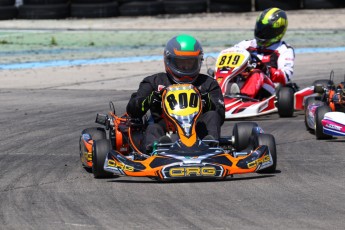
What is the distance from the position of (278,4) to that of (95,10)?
442cm

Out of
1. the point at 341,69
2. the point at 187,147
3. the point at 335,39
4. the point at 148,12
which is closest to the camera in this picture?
the point at 187,147

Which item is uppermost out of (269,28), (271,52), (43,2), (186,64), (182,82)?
(186,64)

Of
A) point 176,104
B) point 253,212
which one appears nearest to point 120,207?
point 253,212

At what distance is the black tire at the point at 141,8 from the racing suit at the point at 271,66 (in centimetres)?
1212

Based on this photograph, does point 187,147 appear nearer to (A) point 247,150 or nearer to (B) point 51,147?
(A) point 247,150

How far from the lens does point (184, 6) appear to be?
24406 millimetres

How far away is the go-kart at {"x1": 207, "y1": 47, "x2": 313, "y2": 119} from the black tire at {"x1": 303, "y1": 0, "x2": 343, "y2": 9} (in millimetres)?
12529

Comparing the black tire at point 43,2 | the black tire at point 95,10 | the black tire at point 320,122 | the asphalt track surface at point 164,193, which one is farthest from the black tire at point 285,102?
the black tire at point 43,2

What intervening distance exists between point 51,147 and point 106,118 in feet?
3.66

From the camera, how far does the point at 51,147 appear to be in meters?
9.15

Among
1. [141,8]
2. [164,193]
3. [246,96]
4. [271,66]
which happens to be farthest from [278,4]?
[164,193]

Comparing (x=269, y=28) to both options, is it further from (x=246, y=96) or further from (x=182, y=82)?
(x=182, y=82)

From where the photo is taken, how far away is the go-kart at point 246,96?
11094 mm

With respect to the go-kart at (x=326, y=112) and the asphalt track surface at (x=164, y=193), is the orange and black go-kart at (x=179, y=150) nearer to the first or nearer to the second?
the asphalt track surface at (x=164, y=193)
